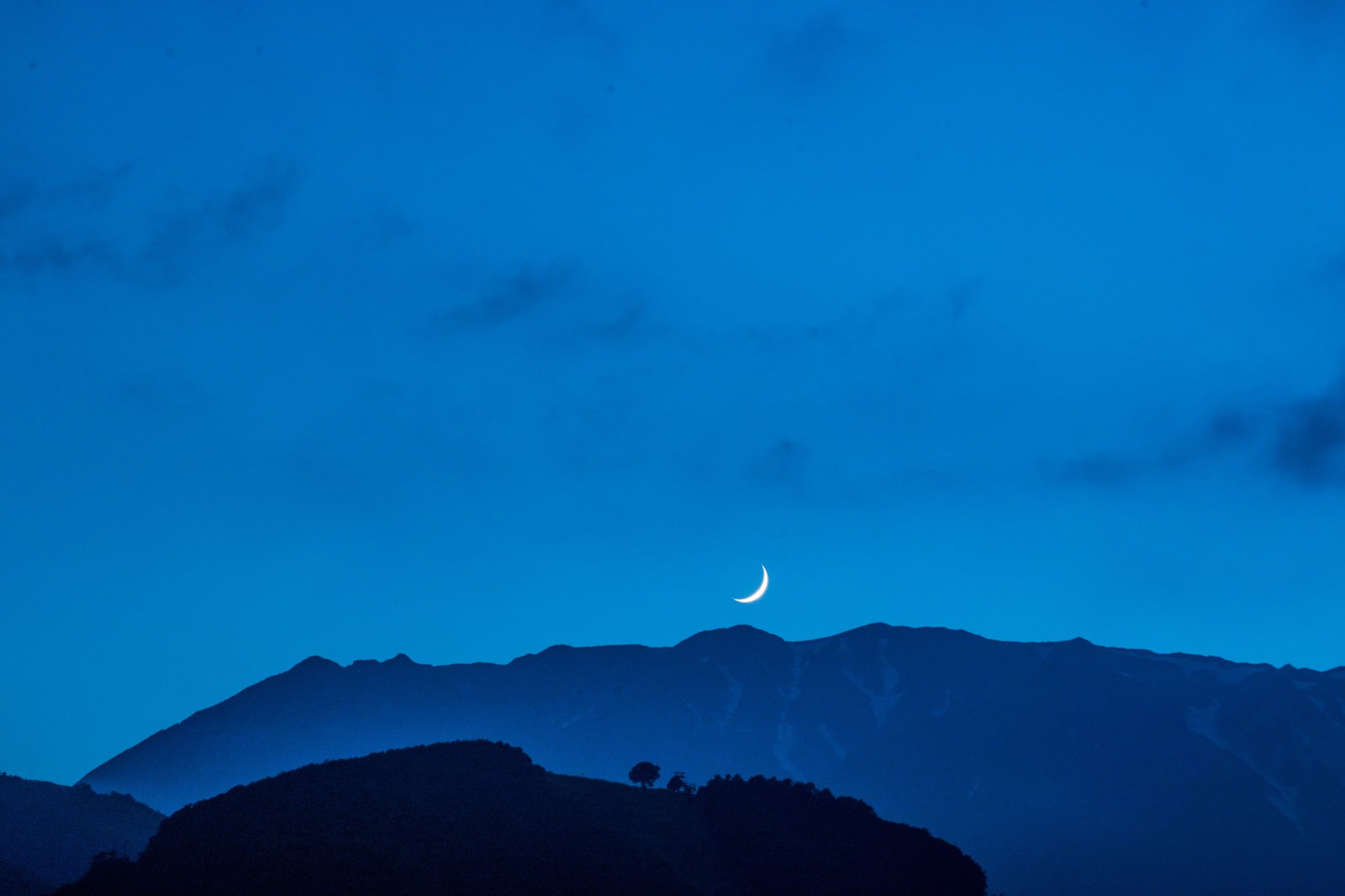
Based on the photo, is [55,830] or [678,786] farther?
[678,786]

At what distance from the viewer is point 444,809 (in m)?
88.5

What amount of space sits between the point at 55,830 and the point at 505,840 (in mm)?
59381

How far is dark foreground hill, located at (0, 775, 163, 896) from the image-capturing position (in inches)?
4058

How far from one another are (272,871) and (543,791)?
2814 centimetres

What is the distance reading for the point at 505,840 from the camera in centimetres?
8550

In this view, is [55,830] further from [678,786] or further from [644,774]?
[678,786]

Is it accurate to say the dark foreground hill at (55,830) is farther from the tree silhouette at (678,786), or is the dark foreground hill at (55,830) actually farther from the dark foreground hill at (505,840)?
the tree silhouette at (678,786)

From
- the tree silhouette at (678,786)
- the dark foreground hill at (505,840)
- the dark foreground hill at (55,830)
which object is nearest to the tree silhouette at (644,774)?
the tree silhouette at (678,786)

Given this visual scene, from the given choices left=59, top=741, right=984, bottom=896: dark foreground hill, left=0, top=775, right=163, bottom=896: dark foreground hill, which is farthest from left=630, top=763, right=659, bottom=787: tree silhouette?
left=0, top=775, right=163, bottom=896: dark foreground hill

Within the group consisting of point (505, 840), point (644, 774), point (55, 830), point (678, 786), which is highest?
point (644, 774)

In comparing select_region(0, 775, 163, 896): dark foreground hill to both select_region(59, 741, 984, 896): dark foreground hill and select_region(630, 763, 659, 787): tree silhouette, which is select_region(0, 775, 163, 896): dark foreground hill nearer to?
select_region(59, 741, 984, 896): dark foreground hill

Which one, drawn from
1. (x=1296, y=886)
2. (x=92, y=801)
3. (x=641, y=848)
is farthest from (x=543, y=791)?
(x=1296, y=886)

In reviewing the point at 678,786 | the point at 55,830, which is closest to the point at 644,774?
the point at 678,786

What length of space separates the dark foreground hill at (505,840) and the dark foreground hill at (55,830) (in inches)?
944
